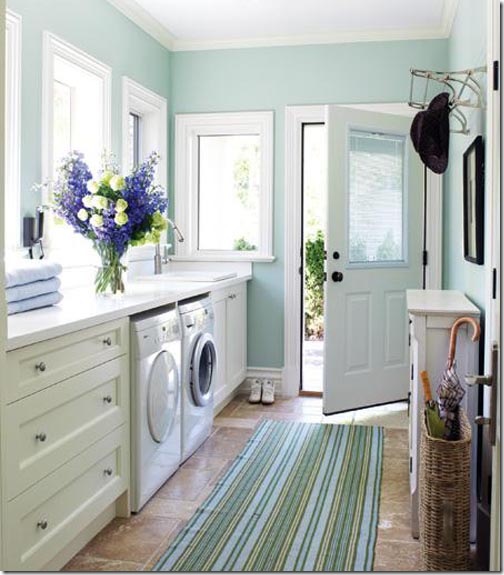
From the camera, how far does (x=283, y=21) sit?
4672mm

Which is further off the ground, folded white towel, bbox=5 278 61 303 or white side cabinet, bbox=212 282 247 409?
folded white towel, bbox=5 278 61 303

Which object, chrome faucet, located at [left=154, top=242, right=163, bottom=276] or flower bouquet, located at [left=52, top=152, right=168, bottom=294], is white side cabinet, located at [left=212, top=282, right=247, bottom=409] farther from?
flower bouquet, located at [left=52, top=152, right=168, bottom=294]

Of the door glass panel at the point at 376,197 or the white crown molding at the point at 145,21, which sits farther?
the door glass panel at the point at 376,197

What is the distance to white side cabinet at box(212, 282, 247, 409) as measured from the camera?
439 cm

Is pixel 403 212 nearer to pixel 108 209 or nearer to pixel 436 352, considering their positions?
pixel 436 352

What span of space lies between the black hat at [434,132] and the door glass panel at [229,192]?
2240 mm

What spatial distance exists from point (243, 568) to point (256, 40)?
386 cm

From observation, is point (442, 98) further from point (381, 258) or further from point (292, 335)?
point (292, 335)

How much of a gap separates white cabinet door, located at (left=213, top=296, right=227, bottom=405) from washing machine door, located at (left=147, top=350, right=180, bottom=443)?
1.02 m

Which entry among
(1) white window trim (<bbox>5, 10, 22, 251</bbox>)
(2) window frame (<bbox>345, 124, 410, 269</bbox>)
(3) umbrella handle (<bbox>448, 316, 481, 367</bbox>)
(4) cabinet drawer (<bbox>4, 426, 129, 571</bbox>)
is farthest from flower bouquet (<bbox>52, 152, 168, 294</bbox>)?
(2) window frame (<bbox>345, 124, 410, 269</bbox>)

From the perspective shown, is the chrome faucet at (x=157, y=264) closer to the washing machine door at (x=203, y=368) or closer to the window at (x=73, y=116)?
the window at (x=73, y=116)

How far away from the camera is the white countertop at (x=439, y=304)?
2.63m

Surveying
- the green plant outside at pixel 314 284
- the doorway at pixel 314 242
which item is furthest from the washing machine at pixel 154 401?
the green plant outside at pixel 314 284

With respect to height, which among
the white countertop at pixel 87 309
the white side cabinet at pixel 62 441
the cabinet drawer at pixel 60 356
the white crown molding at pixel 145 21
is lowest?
the white side cabinet at pixel 62 441
